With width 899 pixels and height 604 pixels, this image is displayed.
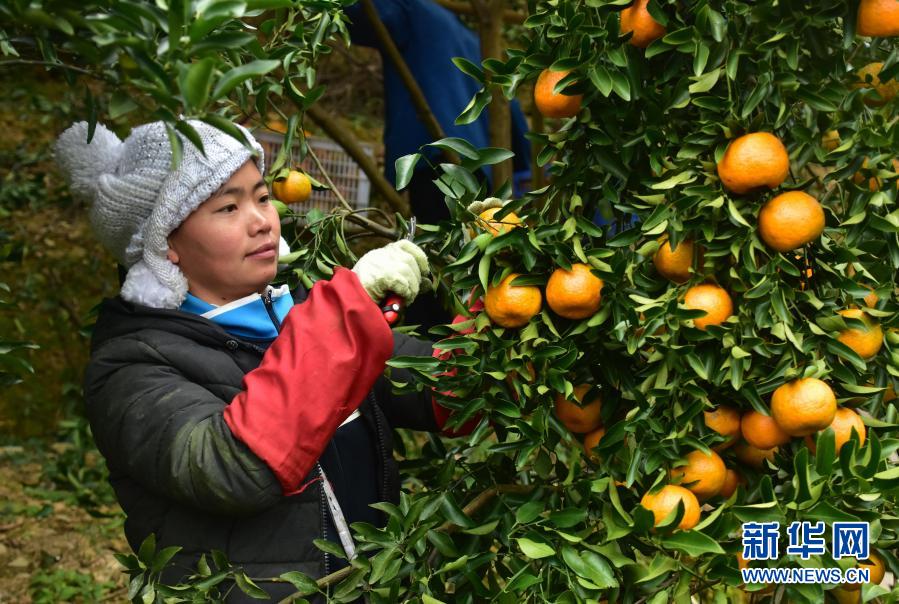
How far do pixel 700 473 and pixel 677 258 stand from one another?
0.30 m

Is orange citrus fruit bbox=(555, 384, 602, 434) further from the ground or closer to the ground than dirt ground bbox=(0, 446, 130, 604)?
further from the ground

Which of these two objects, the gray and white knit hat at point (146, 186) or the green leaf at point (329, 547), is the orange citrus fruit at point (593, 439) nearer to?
the green leaf at point (329, 547)

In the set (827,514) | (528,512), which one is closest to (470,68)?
(528,512)

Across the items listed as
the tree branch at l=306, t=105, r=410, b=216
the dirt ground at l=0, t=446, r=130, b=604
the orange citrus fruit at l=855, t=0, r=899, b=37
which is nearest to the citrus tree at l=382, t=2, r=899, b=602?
the orange citrus fruit at l=855, t=0, r=899, b=37

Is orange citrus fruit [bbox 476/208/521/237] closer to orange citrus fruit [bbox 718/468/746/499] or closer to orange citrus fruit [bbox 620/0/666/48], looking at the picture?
orange citrus fruit [bbox 620/0/666/48]

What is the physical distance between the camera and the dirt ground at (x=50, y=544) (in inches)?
127

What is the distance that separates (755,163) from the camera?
1.31 meters

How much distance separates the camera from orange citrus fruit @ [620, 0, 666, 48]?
138 centimetres

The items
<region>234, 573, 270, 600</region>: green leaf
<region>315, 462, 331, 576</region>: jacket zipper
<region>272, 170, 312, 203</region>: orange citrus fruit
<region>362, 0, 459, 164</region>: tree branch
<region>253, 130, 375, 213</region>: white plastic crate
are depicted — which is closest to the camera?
<region>234, 573, 270, 600</region>: green leaf

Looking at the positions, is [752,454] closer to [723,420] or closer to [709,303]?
[723,420]

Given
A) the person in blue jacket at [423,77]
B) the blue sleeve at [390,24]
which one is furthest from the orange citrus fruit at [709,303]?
the blue sleeve at [390,24]

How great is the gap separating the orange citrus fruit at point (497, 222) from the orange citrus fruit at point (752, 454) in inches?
18.6

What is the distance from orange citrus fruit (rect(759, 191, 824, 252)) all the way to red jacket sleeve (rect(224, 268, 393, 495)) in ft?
1.88

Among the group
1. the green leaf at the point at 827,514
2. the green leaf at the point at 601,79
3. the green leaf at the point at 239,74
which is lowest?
the green leaf at the point at 827,514
